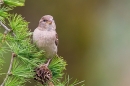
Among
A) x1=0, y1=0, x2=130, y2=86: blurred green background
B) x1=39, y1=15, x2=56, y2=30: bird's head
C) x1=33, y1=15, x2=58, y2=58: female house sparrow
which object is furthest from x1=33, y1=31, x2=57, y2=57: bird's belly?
x1=0, y1=0, x2=130, y2=86: blurred green background

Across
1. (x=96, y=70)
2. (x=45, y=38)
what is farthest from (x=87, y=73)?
(x=45, y=38)

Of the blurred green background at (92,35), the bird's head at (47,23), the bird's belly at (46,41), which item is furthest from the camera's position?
the blurred green background at (92,35)

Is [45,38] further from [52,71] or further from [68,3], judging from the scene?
[68,3]

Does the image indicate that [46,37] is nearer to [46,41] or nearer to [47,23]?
[46,41]

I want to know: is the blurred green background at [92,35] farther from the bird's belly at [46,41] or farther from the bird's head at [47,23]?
the bird's belly at [46,41]

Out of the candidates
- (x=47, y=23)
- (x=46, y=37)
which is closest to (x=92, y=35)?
(x=47, y=23)

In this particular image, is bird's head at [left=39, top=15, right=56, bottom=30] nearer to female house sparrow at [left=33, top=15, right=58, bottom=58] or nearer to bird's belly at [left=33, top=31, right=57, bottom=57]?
female house sparrow at [left=33, top=15, right=58, bottom=58]

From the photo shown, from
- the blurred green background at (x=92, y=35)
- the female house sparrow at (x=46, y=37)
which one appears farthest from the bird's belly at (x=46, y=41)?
the blurred green background at (x=92, y=35)
